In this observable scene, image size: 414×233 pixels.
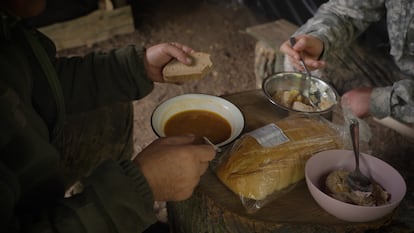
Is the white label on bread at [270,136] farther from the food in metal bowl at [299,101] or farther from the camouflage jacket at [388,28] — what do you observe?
the camouflage jacket at [388,28]

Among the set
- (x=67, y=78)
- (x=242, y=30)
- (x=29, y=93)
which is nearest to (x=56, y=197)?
(x=29, y=93)

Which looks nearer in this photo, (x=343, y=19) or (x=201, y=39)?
(x=343, y=19)

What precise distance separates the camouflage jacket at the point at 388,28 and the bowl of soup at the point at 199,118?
764mm

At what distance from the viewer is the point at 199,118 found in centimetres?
152

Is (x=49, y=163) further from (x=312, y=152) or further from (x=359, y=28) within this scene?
(x=359, y=28)

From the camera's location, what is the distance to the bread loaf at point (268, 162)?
1289mm

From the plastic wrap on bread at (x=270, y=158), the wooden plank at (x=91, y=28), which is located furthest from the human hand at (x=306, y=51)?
the wooden plank at (x=91, y=28)

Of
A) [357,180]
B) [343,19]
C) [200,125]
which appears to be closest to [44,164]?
[200,125]

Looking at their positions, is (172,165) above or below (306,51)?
above

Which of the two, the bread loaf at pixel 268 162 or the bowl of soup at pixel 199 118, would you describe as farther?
the bowl of soup at pixel 199 118

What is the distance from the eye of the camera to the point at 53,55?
4.89 ft

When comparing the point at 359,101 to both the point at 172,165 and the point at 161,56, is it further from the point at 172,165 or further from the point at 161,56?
the point at 172,165

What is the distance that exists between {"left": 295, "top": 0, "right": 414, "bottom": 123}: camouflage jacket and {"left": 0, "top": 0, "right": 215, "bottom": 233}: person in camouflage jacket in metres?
1.15

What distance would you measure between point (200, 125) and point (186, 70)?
21cm
